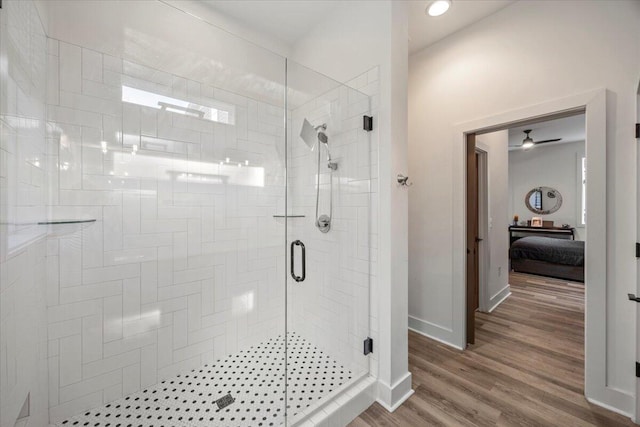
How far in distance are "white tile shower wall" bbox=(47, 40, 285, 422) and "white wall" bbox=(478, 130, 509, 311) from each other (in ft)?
8.88

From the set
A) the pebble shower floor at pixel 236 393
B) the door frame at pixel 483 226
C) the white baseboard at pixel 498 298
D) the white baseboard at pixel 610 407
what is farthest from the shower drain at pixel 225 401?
the white baseboard at pixel 498 298

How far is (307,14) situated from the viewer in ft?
6.87

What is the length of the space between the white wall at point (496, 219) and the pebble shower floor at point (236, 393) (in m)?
2.53

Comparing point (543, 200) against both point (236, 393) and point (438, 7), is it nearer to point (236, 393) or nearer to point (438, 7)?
point (438, 7)

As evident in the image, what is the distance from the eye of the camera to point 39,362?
1.27 m

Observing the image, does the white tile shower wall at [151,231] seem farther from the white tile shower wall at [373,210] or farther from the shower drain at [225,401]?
the white tile shower wall at [373,210]

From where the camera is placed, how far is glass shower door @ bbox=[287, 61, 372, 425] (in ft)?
5.89

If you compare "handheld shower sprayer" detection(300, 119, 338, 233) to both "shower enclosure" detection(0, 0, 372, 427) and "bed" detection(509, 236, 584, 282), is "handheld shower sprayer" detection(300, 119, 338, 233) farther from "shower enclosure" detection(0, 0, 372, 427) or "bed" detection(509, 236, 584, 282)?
"bed" detection(509, 236, 584, 282)


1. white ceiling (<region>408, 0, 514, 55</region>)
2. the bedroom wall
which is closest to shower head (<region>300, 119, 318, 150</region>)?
white ceiling (<region>408, 0, 514, 55</region>)

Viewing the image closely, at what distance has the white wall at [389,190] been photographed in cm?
166

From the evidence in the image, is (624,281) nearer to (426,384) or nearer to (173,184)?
(426,384)

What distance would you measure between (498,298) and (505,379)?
5.95ft

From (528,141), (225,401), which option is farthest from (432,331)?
(528,141)

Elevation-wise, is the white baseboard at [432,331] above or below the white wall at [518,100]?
below
